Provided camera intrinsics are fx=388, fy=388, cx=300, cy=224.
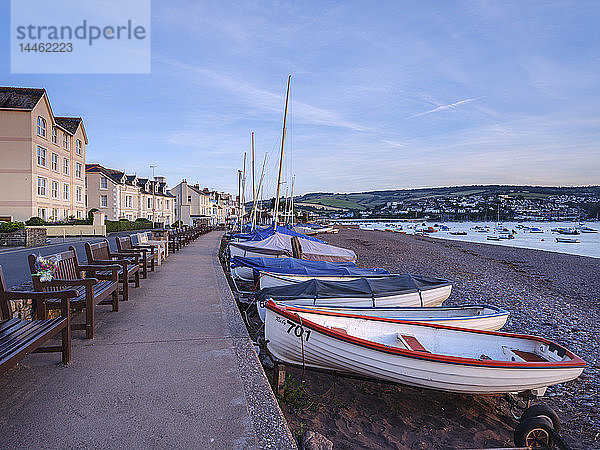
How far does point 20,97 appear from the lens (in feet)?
99.5

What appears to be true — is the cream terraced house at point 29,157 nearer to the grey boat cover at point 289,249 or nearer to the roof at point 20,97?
the roof at point 20,97

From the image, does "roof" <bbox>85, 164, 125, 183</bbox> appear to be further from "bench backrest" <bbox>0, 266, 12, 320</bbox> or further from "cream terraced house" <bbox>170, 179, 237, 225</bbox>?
"bench backrest" <bbox>0, 266, 12, 320</bbox>

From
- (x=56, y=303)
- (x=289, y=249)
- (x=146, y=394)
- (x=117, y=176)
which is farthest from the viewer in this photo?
(x=117, y=176)

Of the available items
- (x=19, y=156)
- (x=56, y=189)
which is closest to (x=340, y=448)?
(x=19, y=156)

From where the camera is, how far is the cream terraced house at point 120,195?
48.6 m

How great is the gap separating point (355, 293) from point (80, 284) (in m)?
5.42

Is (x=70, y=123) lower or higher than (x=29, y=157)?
higher

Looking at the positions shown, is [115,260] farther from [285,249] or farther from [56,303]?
[285,249]

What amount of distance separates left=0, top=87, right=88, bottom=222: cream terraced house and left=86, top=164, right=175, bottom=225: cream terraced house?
8750mm

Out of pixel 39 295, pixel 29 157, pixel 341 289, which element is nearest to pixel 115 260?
pixel 39 295

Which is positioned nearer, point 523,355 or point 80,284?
point 80,284

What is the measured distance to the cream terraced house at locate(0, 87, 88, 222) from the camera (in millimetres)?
29344

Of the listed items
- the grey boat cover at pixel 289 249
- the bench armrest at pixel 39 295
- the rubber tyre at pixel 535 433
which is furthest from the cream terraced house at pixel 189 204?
the rubber tyre at pixel 535 433

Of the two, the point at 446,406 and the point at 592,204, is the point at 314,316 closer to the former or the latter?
the point at 446,406
